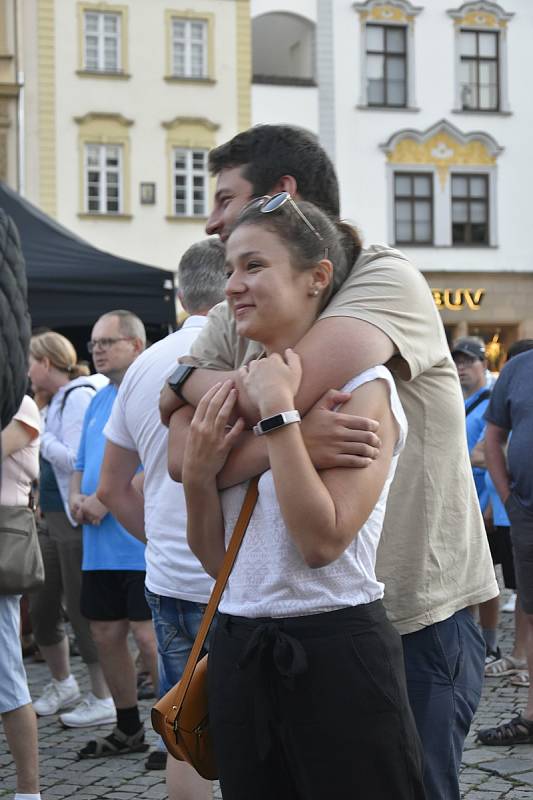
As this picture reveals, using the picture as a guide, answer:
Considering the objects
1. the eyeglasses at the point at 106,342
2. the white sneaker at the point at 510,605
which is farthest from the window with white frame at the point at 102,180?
the eyeglasses at the point at 106,342

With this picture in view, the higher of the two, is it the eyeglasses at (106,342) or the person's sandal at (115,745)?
the eyeglasses at (106,342)

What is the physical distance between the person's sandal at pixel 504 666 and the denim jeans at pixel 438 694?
460 cm

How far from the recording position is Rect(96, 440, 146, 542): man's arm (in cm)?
440

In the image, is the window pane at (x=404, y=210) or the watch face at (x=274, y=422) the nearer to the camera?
the watch face at (x=274, y=422)

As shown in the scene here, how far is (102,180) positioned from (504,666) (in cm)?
2180

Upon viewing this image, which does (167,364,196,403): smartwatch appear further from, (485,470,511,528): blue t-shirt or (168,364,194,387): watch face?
(485,470,511,528): blue t-shirt

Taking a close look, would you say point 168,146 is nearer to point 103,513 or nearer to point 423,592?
point 103,513

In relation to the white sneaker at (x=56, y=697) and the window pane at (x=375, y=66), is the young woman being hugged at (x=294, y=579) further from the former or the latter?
the window pane at (x=375, y=66)

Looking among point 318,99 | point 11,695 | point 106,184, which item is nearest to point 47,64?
point 106,184

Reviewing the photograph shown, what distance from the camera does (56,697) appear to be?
6684 mm

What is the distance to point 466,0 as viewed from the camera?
29609 millimetres

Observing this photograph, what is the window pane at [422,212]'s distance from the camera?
29172 mm

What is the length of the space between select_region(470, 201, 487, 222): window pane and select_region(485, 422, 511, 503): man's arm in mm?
23834

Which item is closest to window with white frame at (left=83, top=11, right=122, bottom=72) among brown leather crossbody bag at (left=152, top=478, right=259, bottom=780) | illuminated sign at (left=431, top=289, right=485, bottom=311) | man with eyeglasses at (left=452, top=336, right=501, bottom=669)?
illuminated sign at (left=431, top=289, right=485, bottom=311)
